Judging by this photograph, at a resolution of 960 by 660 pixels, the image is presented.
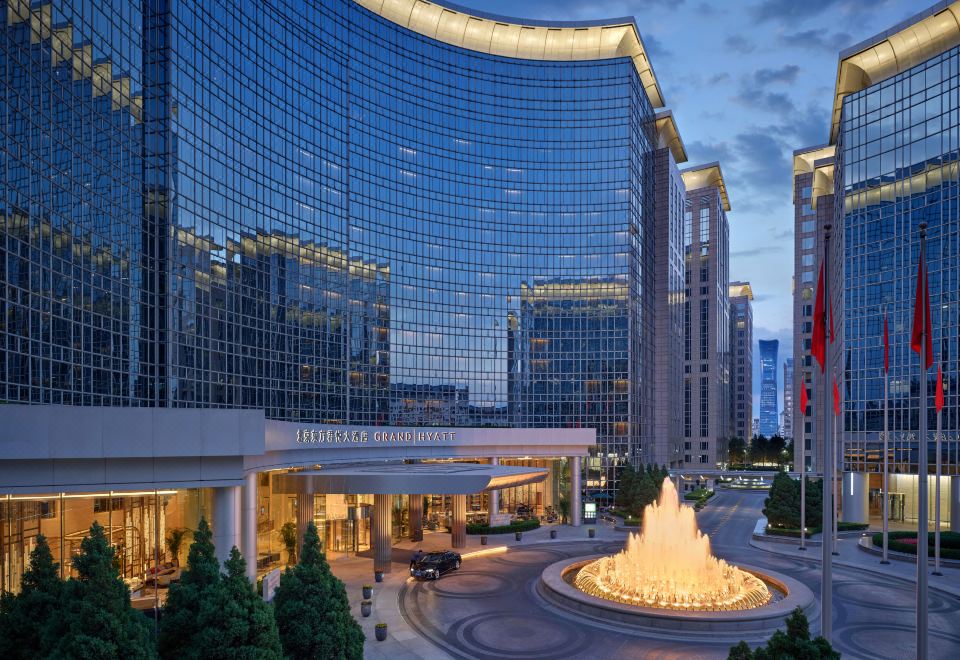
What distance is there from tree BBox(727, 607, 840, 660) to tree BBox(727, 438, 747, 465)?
543ft

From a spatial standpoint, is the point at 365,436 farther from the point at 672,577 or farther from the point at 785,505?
the point at 785,505

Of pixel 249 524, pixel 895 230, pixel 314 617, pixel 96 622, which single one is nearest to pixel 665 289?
pixel 895 230

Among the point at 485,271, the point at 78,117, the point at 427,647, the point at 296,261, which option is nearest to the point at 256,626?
the point at 427,647

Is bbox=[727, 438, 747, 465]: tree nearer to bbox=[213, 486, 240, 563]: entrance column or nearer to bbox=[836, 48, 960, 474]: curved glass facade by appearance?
bbox=[836, 48, 960, 474]: curved glass facade

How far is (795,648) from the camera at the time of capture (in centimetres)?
1565

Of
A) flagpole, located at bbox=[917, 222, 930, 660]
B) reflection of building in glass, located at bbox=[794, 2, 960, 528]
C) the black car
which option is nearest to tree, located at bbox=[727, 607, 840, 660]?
flagpole, located at bbox=[917, 222, 930, 660]

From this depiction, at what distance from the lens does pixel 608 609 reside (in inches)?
1308

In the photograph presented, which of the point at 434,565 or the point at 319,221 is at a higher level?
the point at 319,221

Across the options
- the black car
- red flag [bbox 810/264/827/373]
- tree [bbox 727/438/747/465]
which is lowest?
tree [bbox 727/438/747/465]

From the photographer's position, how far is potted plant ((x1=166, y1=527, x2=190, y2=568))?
30.2 metres

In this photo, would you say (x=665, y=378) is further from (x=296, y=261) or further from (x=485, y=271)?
(x=296, y=261)

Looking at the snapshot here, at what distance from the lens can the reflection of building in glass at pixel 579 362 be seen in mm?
86938

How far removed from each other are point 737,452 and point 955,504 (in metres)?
114

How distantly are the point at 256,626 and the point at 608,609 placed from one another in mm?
19304
